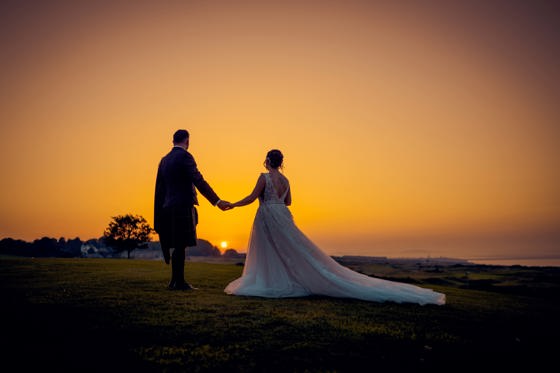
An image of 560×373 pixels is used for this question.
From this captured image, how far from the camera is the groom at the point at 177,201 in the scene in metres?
8.52

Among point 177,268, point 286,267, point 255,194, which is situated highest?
point 255,194

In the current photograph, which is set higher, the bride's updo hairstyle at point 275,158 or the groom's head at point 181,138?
the groom's head at point 181,138

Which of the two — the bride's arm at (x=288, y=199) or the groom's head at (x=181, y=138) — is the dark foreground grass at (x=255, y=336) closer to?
the bride's arm at (x=288, y=199)

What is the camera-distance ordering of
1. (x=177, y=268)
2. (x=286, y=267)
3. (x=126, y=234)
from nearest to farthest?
(x=286, y=267)
(x=177, y=268)
(x=126, y=234)

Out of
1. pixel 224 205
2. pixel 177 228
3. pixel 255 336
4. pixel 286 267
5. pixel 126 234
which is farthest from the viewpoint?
pixel 126 234

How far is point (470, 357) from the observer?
3582 millimetres

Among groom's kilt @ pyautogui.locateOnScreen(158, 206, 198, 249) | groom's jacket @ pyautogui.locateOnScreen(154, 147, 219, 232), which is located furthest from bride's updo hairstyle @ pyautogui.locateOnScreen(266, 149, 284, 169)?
groom's kilt @ pyautogui.locateOnScreen(158, 206, 198, 249)

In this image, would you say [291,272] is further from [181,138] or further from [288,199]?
[181,138]

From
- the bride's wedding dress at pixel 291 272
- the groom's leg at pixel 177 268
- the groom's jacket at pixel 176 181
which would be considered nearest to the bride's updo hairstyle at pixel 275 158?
the bride's wedding dress at pixel 291 272

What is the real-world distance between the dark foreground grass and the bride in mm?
709

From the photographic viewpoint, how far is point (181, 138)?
8.88 metres

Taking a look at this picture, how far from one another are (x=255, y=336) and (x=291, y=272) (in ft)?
13.6

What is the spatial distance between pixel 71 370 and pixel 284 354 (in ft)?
6.31

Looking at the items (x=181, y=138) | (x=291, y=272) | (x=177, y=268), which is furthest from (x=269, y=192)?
(x=177, y=268)
